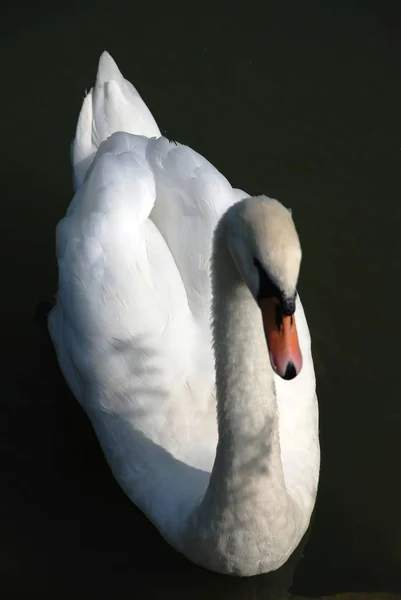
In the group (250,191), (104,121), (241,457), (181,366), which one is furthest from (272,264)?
(250,191)

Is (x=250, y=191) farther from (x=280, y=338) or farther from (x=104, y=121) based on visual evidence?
(x=280, y=338)

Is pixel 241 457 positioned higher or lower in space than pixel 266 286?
lower

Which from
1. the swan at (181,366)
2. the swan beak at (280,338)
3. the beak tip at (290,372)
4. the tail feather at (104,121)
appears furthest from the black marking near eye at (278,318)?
the tail feather at (104,121)

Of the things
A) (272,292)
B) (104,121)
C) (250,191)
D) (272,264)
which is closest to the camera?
(272,264)

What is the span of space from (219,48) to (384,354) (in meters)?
3.18

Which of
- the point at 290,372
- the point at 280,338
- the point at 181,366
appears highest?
the point at 280,338

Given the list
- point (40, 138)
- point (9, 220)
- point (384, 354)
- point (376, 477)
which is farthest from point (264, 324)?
point (40, 138)

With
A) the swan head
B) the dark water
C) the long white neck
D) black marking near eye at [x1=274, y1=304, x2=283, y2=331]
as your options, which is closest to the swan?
the long white neck

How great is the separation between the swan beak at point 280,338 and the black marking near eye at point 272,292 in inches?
1.0

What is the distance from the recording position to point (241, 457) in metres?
4.41

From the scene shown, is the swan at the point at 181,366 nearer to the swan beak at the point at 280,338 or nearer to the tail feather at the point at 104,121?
the swan beak at the point at 280,338

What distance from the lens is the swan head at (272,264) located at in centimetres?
357

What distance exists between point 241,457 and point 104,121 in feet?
9.33

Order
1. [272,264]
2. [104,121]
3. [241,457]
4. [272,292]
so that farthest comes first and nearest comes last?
[104,121], [241,457], [272,292], [272,264]
